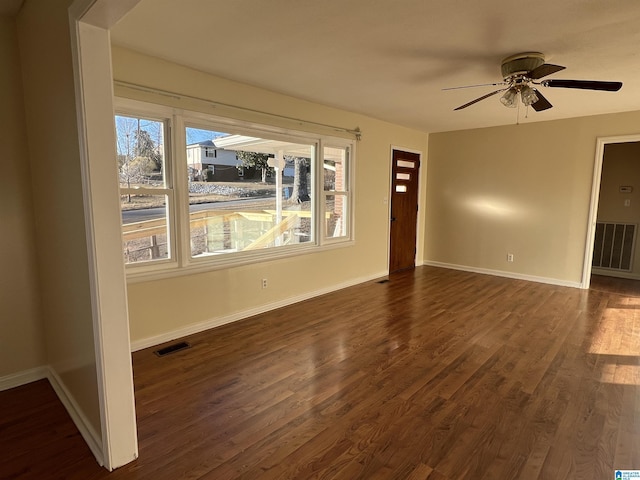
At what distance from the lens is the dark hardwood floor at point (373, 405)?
69.1 inches

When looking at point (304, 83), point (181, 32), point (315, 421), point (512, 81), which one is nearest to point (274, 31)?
point (181, 32)

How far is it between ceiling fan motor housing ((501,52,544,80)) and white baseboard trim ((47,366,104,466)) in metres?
3.64

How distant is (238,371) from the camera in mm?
2660

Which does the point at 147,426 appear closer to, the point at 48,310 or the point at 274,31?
the point at 48,310

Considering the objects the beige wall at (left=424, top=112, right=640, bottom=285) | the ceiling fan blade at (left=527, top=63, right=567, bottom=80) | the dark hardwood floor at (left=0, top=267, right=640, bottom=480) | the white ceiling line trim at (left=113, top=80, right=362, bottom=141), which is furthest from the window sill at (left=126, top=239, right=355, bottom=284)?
the beige wall at (left=424, top=112, right=640, bottom=285)

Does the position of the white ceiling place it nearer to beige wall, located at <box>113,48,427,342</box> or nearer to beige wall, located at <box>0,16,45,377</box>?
beige wall, located at <box>113,48,427,342</box>

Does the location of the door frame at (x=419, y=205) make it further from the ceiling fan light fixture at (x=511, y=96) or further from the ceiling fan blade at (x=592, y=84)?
the ceiling fan blade at (x=592, y=84)

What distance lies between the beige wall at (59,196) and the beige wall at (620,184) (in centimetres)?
707

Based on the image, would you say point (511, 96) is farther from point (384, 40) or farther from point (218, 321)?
point (218, 321)

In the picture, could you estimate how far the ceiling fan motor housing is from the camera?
2.67m

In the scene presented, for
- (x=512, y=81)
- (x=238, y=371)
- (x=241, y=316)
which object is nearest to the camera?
(x=238, y=371)

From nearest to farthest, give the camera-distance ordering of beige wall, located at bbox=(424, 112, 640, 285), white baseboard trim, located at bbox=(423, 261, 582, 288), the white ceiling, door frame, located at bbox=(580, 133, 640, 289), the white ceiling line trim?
the white ceiling < the white ceiling line trim < door frame, located at bbox=(580, 133, 640, 289) < beige wall, located at bbox=(424, 112, 640, 285) < white baseboard trim, located at bbox=(423, 261, 582, 288)

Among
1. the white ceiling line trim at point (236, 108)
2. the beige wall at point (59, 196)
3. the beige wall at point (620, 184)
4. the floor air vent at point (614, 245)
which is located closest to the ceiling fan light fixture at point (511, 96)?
the white ceiling line trim at point (236, 108)

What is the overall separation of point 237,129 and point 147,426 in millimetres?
2685
